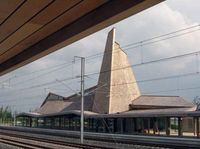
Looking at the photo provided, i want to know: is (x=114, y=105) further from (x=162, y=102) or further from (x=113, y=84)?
(x=162, y=102)

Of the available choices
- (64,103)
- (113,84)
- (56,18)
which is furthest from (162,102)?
(56,18)

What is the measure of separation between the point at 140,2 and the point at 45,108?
84.4 metres

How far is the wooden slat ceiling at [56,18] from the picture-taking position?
15.5 ft

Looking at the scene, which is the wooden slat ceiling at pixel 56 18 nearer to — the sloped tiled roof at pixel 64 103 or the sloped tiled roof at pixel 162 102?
the sloped tiled roof at pixel 162 102

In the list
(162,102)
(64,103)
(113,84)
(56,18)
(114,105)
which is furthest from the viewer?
(64,103)

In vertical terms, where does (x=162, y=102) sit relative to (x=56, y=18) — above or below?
below

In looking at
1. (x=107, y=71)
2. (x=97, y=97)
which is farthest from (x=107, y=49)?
(x=97, y=97)

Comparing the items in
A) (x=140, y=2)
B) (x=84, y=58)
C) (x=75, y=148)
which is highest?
(x=84, y=58)

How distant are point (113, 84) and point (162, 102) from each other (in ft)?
36.0

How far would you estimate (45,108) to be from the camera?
8738cm

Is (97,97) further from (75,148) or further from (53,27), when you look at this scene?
(53,27)

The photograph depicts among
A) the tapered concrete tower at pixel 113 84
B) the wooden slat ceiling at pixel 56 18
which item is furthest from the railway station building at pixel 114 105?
the wooden slat ceiling at pixel 56 18

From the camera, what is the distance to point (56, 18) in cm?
541

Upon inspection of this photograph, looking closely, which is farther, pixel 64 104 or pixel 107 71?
pixel 64 104
